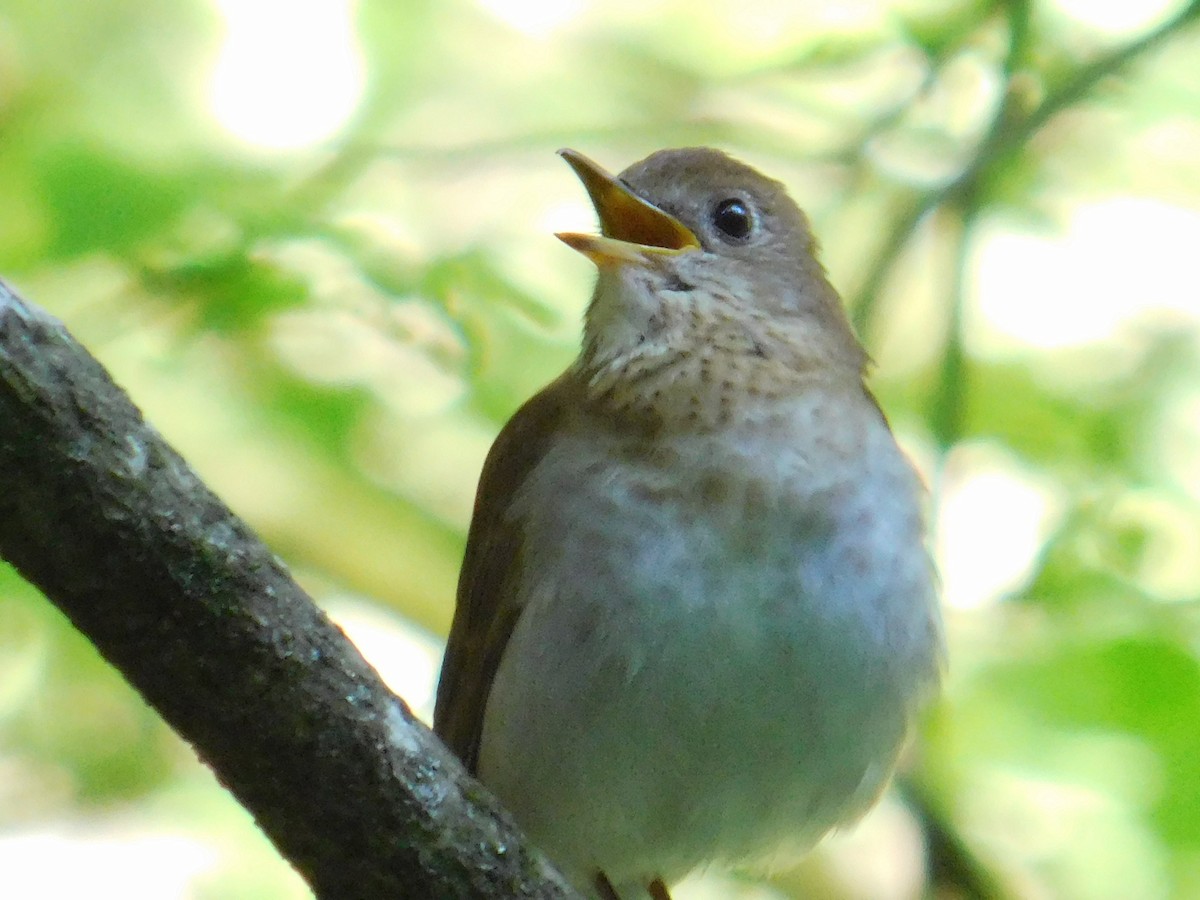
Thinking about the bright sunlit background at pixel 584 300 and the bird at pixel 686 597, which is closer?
the bird at pixel 686 597

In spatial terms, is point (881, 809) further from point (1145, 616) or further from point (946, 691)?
point (1145, 616)

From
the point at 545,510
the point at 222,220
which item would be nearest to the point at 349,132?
the point at 222,220

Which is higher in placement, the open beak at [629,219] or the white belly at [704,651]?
the open beak at [629,219]

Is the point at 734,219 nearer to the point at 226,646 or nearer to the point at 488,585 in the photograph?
the point at 488,585

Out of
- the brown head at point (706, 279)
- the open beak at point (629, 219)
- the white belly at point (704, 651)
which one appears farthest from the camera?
the open beak at point (629, 219)

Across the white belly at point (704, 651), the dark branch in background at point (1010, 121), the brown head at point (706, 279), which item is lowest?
the white belly at point (704, 651)

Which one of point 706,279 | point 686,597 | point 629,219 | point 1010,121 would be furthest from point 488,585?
point 1010,121

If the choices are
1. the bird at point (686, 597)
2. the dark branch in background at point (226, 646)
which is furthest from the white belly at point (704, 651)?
the dark branch in background at point (226, 646)

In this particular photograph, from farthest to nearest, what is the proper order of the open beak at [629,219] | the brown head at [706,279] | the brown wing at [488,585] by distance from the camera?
1. the open beak at [629,219]
2. the brown head at [706,279]
3. the brown wing at [488,585]

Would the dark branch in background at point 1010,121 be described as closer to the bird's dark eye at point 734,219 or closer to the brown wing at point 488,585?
the bird's dark eye at point 734,219
